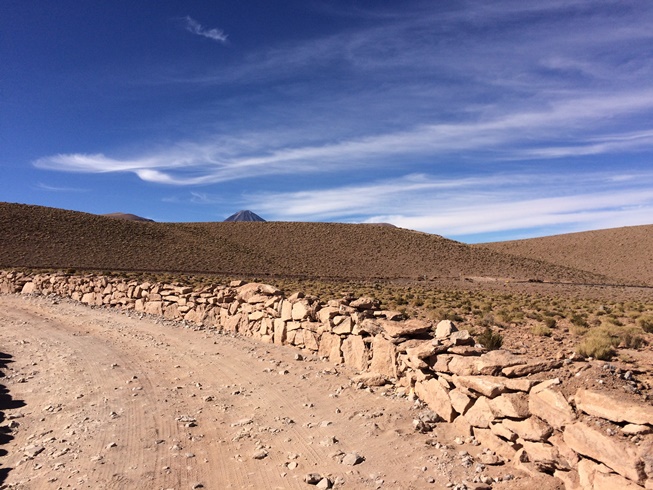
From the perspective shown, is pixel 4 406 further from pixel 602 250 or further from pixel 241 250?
pixel 602 250

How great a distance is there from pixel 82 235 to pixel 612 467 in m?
69.9

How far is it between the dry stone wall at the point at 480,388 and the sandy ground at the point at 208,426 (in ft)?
1.02

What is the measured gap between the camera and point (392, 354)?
9.25 metres

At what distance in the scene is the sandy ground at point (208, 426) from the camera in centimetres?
606

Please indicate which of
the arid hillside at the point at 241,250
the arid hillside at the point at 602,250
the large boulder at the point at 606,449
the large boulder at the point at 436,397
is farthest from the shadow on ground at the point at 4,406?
the arid hillside at the point at 602,250

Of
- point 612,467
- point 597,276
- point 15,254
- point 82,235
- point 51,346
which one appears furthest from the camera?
point 597,276

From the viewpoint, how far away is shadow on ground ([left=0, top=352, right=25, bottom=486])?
6.41m

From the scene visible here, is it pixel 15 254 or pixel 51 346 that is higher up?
pixel 15 254

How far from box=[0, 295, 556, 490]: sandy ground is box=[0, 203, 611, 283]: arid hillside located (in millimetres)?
44801

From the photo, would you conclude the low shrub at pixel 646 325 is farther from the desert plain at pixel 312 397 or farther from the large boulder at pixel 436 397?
the large boulder at pixel 436 397

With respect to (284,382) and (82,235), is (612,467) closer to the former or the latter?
(284,382)

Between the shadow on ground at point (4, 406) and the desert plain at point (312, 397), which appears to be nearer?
the desert plain at point (312, 397)

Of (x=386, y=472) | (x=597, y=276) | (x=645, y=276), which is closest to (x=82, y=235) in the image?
(x=386, y=472)

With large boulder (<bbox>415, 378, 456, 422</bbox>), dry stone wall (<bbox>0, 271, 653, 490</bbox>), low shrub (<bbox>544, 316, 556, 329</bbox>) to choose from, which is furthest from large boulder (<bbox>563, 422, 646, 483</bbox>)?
low shrub (<bbox>544, 316, 556, 329</bbox>)
